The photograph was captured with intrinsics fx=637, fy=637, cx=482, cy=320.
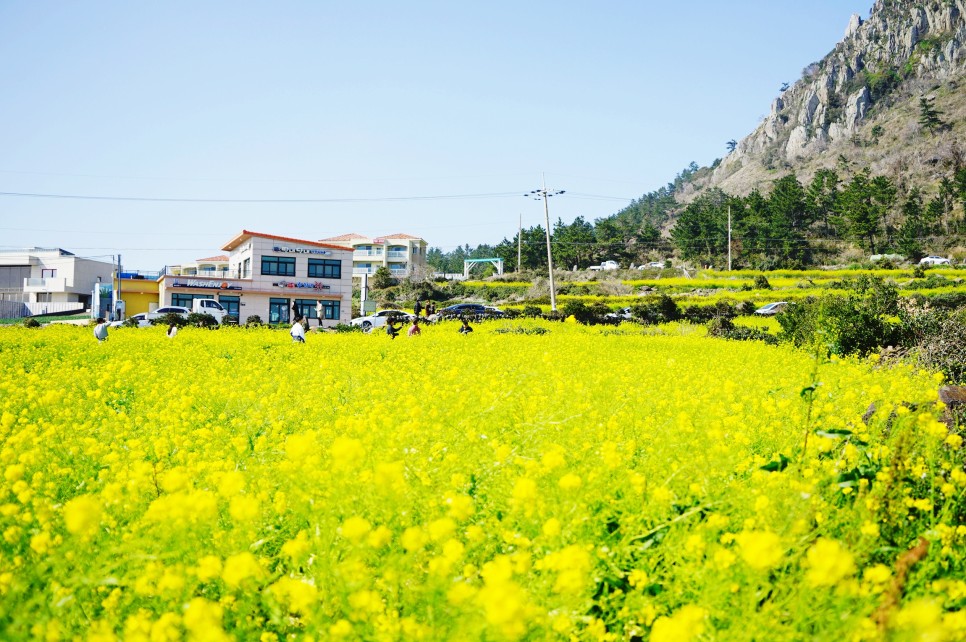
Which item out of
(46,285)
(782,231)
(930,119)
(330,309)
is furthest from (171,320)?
(930,119)

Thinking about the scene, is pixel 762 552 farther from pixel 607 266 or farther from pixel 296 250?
pixel 607 266

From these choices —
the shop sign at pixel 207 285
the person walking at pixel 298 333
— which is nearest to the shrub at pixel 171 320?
the shop sign at pixel 207 285

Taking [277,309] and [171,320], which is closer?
[171,320]

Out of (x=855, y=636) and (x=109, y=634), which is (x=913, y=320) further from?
(x=109, y=634)

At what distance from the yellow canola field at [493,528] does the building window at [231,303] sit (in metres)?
34.0

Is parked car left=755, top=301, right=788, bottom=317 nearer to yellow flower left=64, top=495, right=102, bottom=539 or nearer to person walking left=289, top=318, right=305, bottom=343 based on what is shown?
person walking left=289, top=318, right=305, bottom=343

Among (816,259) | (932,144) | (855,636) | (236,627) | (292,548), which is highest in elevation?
(932,144)

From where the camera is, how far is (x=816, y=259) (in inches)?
2516

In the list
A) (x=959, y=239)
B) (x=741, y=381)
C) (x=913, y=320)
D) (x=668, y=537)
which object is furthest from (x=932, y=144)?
(x=668, y=537)

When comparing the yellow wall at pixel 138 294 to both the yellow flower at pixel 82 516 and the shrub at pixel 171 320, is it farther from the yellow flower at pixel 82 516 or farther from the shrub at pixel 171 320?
the yellow flower at pixel 82 516

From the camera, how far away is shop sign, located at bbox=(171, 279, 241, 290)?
3728 cm

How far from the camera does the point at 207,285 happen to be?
3725 cm

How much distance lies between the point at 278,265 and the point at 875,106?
113953 millimetres

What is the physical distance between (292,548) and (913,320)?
15.3 metres
